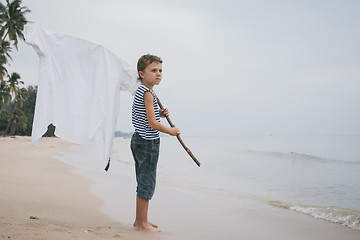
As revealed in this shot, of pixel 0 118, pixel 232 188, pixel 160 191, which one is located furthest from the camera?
pixel 0 118

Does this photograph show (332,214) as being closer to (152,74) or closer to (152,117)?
(152,117)

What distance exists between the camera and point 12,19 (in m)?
24.4

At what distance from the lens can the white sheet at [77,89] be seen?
266cm

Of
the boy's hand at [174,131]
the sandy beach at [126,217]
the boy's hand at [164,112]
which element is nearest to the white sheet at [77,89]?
the boy's hand at [164,112]

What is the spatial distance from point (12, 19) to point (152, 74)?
27247 millimetres

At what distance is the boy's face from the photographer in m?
2.71

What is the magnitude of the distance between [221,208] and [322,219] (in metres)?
1.41

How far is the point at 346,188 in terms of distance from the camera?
6.60m

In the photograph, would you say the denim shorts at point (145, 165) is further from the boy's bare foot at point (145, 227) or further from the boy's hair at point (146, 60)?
the boy's hair at point (146, 60)

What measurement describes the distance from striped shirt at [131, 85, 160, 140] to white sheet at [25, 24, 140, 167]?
24cm

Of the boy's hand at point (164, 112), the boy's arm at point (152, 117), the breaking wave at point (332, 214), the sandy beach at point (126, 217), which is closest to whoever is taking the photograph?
the sandy beach at point (126, 217)

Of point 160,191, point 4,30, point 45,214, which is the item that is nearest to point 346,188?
point 160,191

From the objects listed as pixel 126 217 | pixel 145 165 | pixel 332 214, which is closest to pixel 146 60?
pixel 145 165

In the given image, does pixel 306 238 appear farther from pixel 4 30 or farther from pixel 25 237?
pixel 4 30
